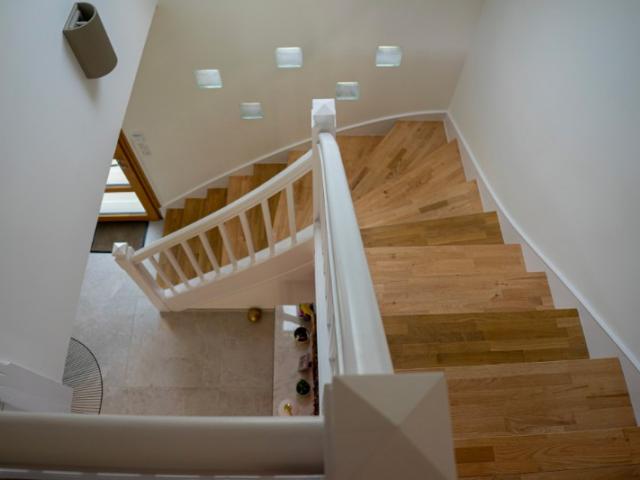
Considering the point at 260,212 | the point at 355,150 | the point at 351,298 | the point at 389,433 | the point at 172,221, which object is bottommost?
the point at 389,433

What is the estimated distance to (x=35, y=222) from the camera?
145 centimetres

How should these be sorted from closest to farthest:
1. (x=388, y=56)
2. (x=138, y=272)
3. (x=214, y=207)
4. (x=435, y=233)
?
(x=435, y=233), (x=138, y=272), (x=388, y=56), (x=214, y=207)

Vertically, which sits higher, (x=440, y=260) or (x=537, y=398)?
(x=440, y=260)

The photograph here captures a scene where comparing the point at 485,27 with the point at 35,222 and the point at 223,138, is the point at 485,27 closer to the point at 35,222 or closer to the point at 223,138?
the point at 223,138

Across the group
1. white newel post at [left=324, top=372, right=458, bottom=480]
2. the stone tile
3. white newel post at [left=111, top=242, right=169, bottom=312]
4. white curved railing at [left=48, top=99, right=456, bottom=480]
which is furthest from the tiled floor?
white newel post at [left=324, top=372, right=458, bottom=480]

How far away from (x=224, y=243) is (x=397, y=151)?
177 centimetres

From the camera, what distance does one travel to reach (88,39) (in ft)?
5.42

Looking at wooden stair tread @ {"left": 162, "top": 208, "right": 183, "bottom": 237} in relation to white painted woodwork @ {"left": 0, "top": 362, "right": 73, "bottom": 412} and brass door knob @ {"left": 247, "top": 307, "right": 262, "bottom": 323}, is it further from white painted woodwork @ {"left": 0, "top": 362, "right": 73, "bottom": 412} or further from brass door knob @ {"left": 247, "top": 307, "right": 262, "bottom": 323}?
white painted woodwork @ {"left": 0, "top": 362, "right": 73, "bottom": 412}

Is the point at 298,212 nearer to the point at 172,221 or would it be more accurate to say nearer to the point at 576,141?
the point at 172,221

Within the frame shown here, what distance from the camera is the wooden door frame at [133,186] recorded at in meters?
3.47

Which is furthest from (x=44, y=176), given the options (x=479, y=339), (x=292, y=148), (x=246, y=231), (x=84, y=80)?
(x=292, y=148)

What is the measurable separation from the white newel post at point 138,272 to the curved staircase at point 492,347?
1.53m

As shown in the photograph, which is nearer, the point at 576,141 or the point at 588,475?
the point at 588,475

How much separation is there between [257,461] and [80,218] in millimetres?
1525
